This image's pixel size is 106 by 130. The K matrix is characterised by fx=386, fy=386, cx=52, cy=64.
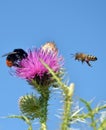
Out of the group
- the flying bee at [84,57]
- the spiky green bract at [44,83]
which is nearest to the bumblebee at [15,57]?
the spiky green bract at [44,83]

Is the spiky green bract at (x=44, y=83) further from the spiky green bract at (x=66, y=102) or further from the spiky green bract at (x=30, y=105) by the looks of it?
the spiky green bract at (x=66, y=102)

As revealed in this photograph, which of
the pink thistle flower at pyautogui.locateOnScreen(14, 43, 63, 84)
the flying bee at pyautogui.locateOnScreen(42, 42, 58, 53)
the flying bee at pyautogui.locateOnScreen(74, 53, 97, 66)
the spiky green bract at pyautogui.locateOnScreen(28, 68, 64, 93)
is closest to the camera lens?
the spiky green bract at pyautogui.locateOnScreen(28, 68, 64, 93)

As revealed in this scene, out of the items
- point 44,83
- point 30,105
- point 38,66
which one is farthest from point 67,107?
point 38,66

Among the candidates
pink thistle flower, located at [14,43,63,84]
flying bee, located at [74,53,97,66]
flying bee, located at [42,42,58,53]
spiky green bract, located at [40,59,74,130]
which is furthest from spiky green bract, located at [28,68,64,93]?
spiky green bract, located at [40,59,74,130]

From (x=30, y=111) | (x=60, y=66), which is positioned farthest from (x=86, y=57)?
(x=30, y=111)

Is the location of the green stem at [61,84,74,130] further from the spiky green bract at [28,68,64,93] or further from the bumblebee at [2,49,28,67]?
the bumblebee at [2,49,28,67]

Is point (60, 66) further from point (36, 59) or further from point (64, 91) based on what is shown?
point (64, 91)
